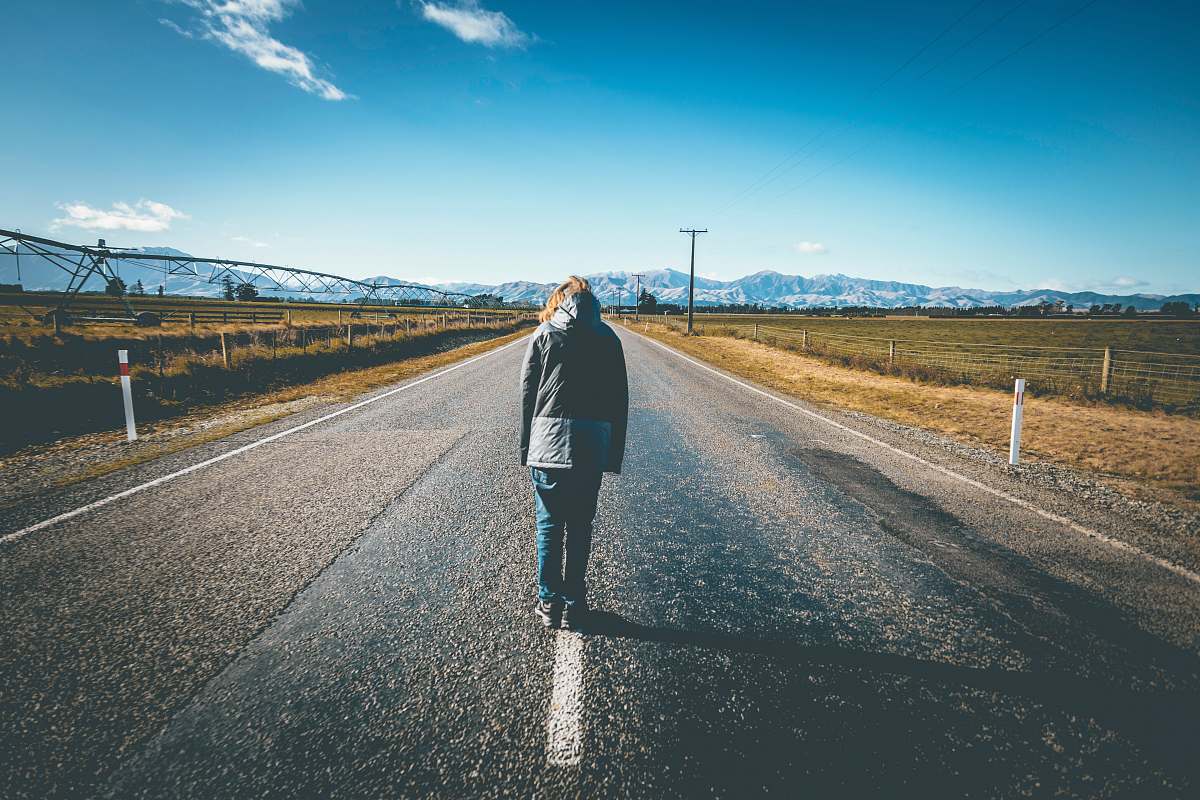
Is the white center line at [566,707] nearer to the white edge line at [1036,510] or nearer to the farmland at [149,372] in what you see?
the white edge line at [1036,510]

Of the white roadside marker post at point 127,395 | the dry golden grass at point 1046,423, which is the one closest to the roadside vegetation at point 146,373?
the white roadside marker post at point 127,395

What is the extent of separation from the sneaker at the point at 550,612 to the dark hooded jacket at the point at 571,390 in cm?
84

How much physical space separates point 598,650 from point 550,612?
0.37 metres

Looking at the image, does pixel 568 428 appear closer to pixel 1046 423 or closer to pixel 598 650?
pixel 598 650

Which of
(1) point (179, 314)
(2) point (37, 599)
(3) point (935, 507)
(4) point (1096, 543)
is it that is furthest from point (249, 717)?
(1) point (179, 314)

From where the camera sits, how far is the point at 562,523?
310 cm

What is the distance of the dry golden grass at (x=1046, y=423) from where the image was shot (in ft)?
23.2

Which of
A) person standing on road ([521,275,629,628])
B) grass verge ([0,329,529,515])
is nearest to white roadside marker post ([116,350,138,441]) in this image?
grass verge ([0,329,529,515])

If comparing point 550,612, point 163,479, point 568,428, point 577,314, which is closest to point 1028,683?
point 550,612

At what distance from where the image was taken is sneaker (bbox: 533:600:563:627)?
3082 millimetres

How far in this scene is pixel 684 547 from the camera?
164 inches

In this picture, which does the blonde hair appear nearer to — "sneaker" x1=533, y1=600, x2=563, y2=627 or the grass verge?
"sneaker" x1=533, y1=600, x2=563, y2=627

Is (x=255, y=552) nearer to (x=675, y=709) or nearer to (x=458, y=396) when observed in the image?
(x=675, y=709)

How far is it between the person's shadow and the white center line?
22 cm
